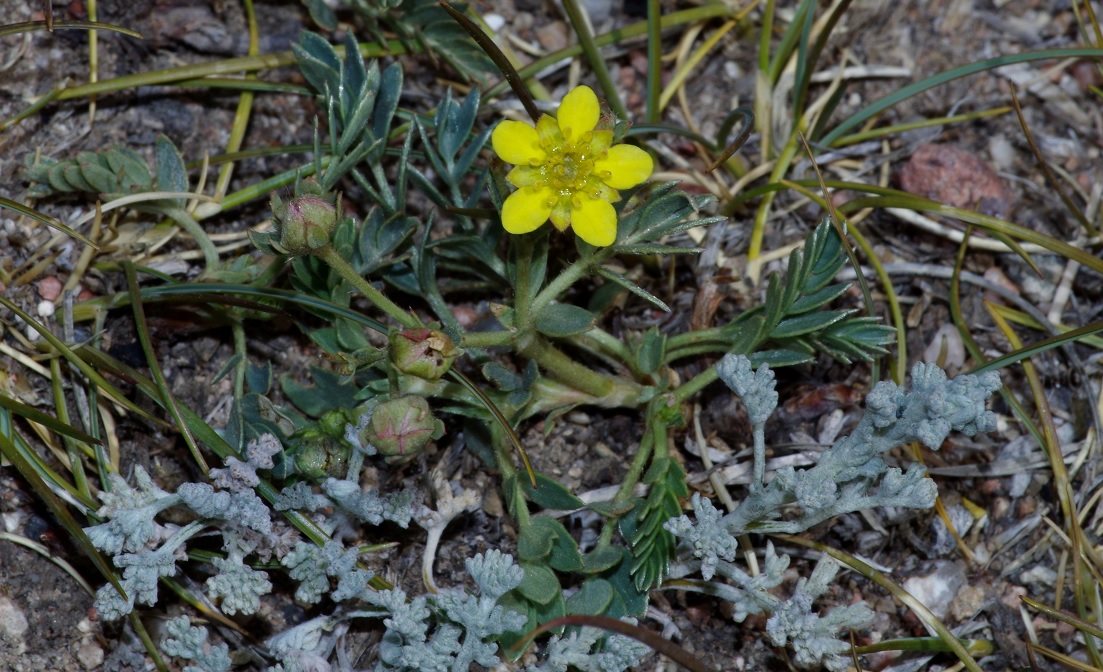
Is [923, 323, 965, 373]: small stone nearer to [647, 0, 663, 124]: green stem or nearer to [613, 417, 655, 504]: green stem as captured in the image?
[613, 417, 655, 504]: green stem

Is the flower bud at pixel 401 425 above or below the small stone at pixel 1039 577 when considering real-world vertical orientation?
above

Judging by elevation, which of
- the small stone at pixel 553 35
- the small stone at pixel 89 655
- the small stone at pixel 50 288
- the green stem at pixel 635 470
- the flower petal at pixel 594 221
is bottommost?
the small stone at pixel 89 655

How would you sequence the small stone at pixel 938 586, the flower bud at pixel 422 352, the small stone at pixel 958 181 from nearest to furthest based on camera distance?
the flower bud at pixel 422 352 < the small stone at pixel 938 586 < the small stone at pixel 958 181

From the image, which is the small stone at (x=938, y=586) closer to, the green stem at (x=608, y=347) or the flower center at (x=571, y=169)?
the green stem at (x=608, y=347)

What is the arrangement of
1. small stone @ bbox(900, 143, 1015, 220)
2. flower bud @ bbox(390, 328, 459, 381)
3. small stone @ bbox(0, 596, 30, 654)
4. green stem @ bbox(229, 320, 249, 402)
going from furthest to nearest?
small stone @ bbox(900, 143, 1015, 220)
green stem @ bbox(229, 320, 249, 402)
small stone @ bbox(0, 596, 30, 654)
flower bud @ bbox(390, 328, 459, 381)

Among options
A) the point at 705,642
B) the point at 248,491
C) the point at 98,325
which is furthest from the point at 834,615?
the point at 98,325

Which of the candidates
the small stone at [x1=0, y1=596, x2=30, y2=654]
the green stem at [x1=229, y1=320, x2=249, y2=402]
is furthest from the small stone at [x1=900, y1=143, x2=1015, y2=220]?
the small stone at [x1=0, y1=596, x2=30, y2=654]

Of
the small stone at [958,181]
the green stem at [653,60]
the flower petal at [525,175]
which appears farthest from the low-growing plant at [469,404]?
the small stone at [958,181]
